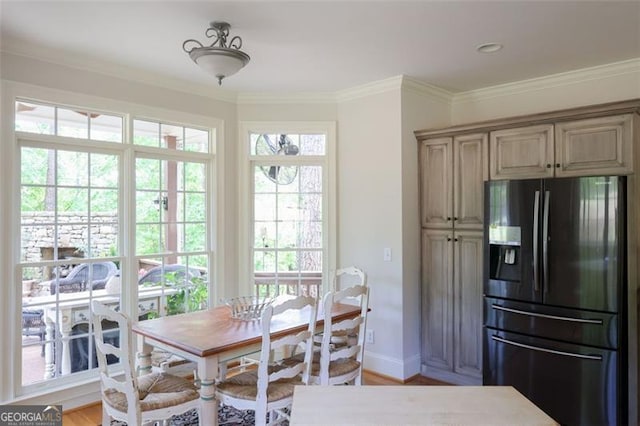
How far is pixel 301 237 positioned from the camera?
14.1 ft

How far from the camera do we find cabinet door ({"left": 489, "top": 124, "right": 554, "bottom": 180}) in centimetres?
321

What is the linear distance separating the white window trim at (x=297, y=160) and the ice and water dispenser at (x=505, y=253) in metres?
1.48

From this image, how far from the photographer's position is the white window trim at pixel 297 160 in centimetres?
423

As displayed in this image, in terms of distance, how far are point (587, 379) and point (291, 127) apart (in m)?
3.09

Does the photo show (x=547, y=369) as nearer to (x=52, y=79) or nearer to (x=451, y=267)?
(x=451, y=267)

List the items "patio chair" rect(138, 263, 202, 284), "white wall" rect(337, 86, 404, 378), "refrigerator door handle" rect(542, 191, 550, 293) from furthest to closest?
1. "white wall" rect(337, 86, 404, 378)
2. "patio chair" rect(138, 263, 202, 284)
3. "refrigerator door handle" rect(542, 191, 550, 293)

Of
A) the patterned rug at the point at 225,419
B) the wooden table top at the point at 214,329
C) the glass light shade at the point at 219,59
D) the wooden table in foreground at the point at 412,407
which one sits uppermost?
the glass light shade at the point at 219,59

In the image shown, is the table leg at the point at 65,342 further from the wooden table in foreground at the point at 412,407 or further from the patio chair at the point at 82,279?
the wooden table in foreground at the point at 412,407

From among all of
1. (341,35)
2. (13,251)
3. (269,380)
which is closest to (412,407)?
(269,380)

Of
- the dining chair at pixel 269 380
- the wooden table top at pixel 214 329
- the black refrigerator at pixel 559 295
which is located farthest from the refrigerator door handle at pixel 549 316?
the dining chair at pixel 269 380

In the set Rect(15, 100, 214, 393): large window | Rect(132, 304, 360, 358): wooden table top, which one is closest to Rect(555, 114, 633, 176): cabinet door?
Rect(132, 304, 360, 358): wooden table top

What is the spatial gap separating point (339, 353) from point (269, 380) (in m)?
0.57

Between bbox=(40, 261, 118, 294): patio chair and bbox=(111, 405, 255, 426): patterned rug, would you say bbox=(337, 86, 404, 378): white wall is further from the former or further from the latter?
bbox=(40, 261, 118, 294): patio chair

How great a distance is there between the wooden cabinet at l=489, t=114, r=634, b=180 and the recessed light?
64 centimetres
